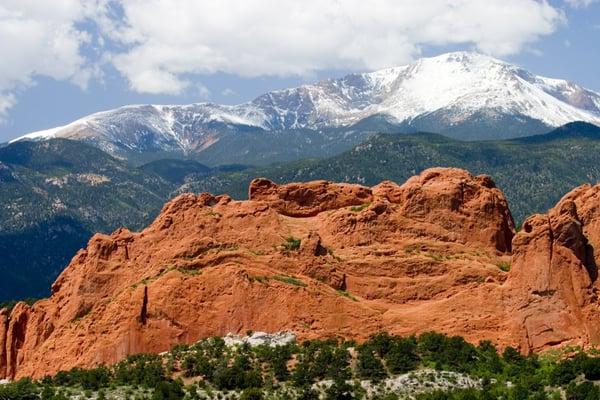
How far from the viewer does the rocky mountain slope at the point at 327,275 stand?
3937 inches

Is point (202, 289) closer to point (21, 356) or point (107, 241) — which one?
point (107, 241)

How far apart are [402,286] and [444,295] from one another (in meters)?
4.21

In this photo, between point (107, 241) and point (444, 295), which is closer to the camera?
point (444, 295)

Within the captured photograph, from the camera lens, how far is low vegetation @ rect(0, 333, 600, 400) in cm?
9031

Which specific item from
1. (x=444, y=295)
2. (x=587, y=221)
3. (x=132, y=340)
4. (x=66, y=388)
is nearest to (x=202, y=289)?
(x=132, y=340)

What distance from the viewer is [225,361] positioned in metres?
94.8

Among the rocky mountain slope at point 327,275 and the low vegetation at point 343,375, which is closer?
the low vegetation at point 343,375

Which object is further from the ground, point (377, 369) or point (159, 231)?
point (159, 231)

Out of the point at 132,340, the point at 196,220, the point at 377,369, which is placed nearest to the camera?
the point at 377,369

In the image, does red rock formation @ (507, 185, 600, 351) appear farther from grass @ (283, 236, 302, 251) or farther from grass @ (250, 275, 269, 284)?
grass @ (250, 275, 269, 284)

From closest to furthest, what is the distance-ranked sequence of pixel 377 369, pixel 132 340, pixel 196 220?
pixel 377 369 < pixel 132 340 < pixel 196 220

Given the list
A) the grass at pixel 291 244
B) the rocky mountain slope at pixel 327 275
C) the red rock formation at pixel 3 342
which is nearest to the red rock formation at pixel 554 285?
the rocky mountain slope at pixel 327 275

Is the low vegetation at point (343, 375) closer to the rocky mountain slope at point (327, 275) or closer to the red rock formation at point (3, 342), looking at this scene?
the rocky mountain slope at point (327, 275)

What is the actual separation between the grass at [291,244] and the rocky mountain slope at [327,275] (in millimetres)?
121
